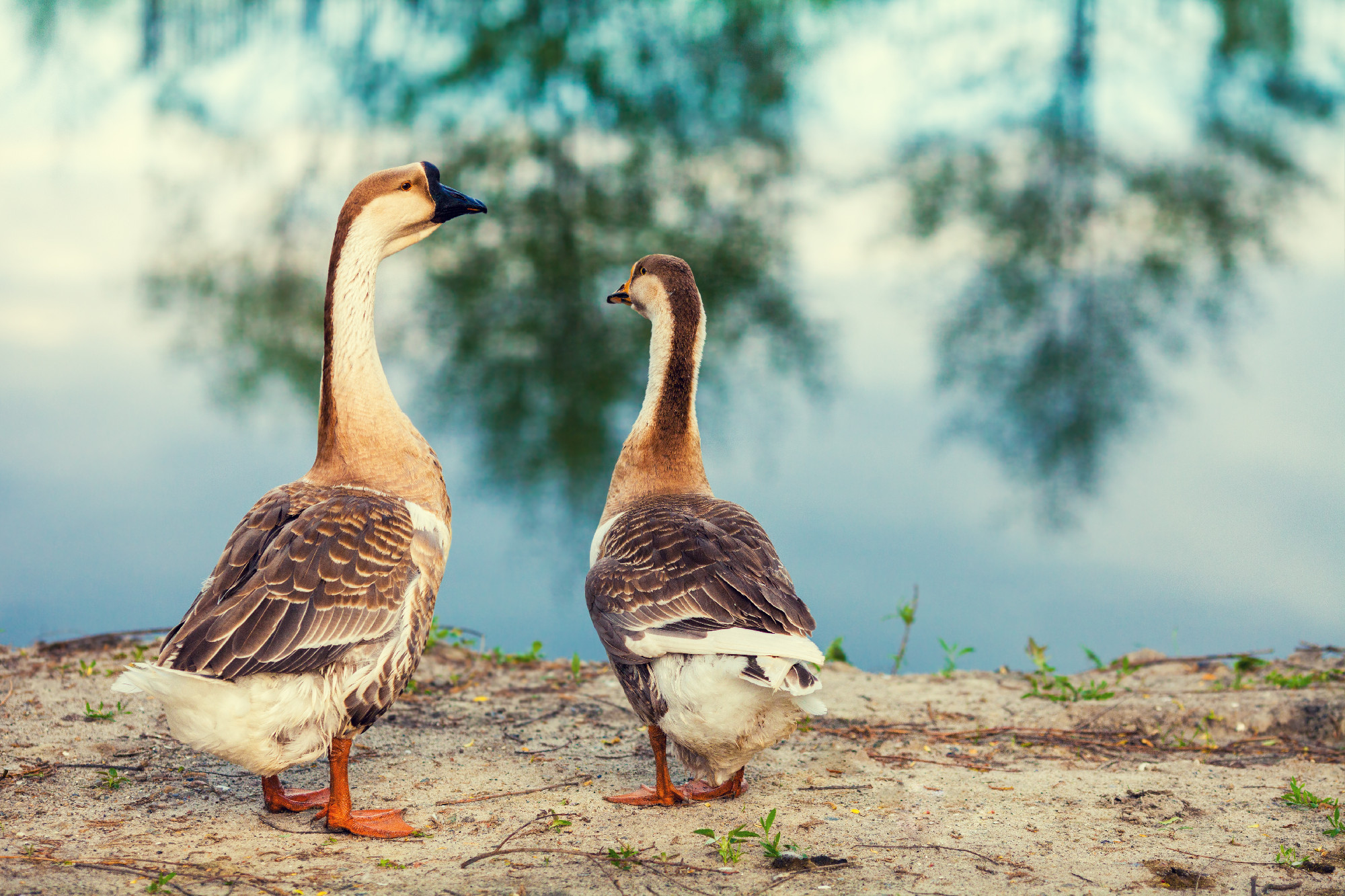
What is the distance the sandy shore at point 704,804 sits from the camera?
393cm

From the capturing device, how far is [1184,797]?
502cm

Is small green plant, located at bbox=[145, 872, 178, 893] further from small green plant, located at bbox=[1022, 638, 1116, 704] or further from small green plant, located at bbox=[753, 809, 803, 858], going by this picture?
small green plant, located at bbox=[1022, 638, 1116, 704]

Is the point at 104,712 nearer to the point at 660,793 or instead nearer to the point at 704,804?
the point at 660,793

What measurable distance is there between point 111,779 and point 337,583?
1.97 metres

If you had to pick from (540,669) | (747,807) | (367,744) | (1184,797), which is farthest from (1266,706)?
(367,744)

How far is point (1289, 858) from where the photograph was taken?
4180mm

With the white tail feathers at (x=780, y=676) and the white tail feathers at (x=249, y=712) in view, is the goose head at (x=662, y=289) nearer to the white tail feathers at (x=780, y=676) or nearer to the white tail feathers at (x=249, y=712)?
the white tail feathers at (x=780, y=676)

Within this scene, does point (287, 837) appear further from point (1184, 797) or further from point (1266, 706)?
point (1266, 706)

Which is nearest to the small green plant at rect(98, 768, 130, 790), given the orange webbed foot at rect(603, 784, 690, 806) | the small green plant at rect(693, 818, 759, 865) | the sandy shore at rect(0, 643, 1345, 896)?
the sandy shore at rect(0, 643, 1345, 896)

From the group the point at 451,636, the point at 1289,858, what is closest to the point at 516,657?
the point at 451,636

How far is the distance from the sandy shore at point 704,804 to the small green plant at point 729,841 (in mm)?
52

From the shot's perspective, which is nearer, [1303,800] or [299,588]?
[299,588]

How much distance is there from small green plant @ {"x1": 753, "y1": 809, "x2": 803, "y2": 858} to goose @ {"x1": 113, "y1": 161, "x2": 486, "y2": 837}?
165 cm

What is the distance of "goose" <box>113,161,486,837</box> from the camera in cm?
399
